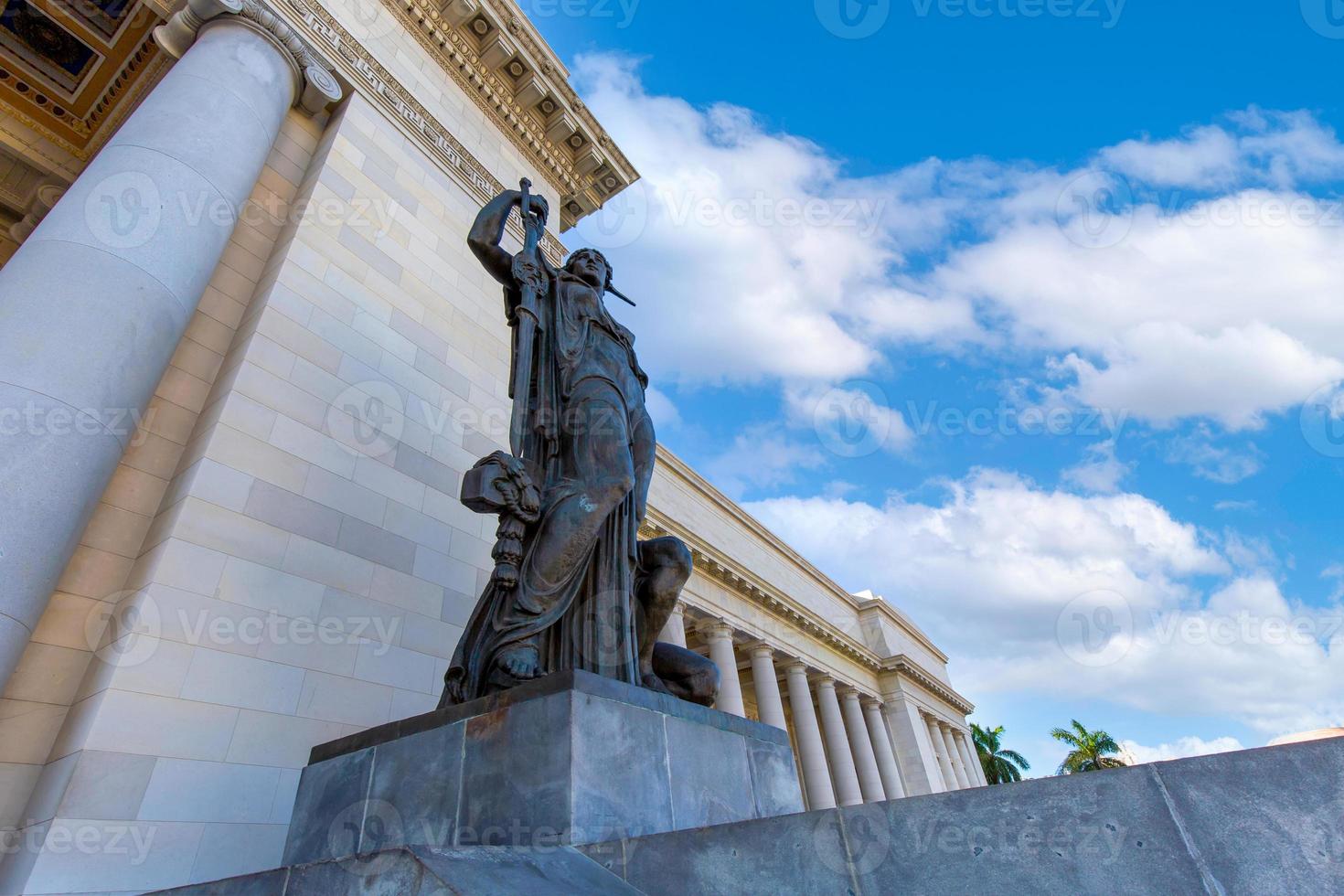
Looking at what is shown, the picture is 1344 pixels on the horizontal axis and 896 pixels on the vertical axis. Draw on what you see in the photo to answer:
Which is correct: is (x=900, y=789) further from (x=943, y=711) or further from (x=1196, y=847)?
(x=1196, y=847)

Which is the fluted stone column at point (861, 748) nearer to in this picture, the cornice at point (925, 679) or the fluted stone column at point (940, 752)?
the cornice at point (925, 679)

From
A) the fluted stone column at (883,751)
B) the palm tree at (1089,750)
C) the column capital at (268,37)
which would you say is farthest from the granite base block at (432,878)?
the palm tree at (1089,750)

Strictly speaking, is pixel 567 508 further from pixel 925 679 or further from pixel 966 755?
pixel 966 755

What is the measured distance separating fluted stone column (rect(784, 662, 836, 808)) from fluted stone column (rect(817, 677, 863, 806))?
7.24ft

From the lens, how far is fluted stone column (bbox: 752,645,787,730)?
21.0m

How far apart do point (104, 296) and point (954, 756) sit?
42.0m

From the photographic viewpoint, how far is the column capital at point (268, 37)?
721cm

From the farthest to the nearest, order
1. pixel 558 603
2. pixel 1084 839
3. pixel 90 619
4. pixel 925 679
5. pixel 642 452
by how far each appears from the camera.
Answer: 1. pixel 925 679
2. pixel 90 619
3. pixel 642 452
4. pixel 558 603
5. pixel 1084 839

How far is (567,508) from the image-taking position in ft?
11.7

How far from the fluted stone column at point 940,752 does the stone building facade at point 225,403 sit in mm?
32832

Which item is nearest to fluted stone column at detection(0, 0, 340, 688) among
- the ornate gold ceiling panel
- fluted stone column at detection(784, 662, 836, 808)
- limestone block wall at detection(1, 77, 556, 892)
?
limestone block wall at detection(1, 77, 556, 892)

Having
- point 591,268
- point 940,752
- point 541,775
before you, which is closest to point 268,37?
point 591,268

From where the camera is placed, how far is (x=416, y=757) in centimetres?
310

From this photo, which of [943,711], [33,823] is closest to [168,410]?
[33,823]
